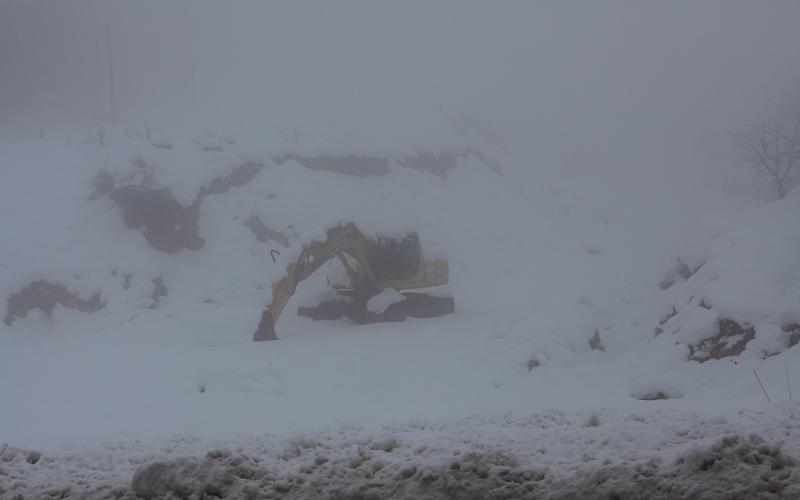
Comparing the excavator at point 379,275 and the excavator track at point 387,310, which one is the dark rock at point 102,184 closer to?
the excavator at point 379,275

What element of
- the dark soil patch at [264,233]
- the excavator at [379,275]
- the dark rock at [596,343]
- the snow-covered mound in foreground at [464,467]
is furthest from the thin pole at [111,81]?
the snow-covered mound in foreground at [464,467]

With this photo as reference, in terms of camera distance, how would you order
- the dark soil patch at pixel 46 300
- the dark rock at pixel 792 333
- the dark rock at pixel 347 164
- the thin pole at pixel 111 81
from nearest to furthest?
1. the dark rock at pixel 792 333
2. the dark soil patch at pixel 46 300
3. the dark rock at pixel 347 164
4. the thin pole at pixel 111 81

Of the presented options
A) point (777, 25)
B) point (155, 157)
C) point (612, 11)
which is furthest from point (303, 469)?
point (612, 11)

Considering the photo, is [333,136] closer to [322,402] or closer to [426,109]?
[426,109]

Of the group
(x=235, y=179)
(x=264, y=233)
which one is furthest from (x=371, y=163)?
(x=264, y=233)

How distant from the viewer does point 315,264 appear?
1306 centimetres

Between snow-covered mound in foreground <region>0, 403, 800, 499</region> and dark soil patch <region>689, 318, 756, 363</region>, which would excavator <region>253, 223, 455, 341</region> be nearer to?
dark soil patch <region>689, 318, 756, 363</region>

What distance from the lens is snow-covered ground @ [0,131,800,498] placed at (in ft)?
7.88

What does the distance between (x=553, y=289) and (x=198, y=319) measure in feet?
32.3

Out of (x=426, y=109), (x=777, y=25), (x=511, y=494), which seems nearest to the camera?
(x=511, y=494)

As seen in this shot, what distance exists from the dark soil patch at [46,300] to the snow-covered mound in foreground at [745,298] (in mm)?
13898

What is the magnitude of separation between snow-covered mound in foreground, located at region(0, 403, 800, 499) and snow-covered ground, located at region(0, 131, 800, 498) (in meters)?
0.01

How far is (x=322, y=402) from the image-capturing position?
7.51m

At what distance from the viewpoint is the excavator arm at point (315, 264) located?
11.9 m
